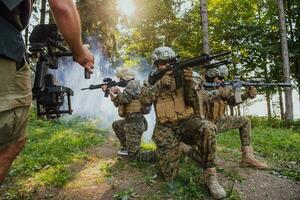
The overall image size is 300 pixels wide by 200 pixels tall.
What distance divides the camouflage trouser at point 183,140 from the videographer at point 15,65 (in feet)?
11.7

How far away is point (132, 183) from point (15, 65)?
12.9 ft

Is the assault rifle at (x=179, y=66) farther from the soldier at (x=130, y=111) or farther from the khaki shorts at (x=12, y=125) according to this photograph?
the khaki shorts at (x=12, y=125)

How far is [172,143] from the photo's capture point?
19.2ft

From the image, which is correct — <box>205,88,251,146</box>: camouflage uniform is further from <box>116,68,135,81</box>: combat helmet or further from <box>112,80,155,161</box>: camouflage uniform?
<box>116,68,135,81</box>: combat helmet

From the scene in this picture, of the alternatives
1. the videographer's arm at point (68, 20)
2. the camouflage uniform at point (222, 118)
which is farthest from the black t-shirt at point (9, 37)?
the camouflage uniform at point (222, 118)

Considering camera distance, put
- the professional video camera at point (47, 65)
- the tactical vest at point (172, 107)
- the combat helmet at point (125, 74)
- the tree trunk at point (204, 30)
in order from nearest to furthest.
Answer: the professional video camera at point (47, 65)
the tactical vest at point (172, 107)
the combat helmet at point (125, 74)
the tree trunk at point (204, 30)

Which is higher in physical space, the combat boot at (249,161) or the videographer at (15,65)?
the videographer at (15,65)

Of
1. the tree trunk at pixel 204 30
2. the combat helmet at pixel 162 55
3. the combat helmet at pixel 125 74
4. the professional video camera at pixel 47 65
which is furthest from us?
the tree trunk at pixel 204 30

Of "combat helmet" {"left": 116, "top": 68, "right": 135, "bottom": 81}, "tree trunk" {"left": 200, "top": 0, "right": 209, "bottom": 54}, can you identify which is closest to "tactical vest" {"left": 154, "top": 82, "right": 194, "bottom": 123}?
"combat helmet" {"left": 116, "top": 68, "right": 135, "bottom": 81}

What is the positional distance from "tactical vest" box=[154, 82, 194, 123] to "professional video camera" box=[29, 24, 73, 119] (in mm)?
2765

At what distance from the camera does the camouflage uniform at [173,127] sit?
225 inches

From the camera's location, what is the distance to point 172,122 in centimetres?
597

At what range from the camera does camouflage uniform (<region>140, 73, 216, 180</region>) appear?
18.7 feet

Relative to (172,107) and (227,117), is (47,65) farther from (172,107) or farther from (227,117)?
(227,117)
